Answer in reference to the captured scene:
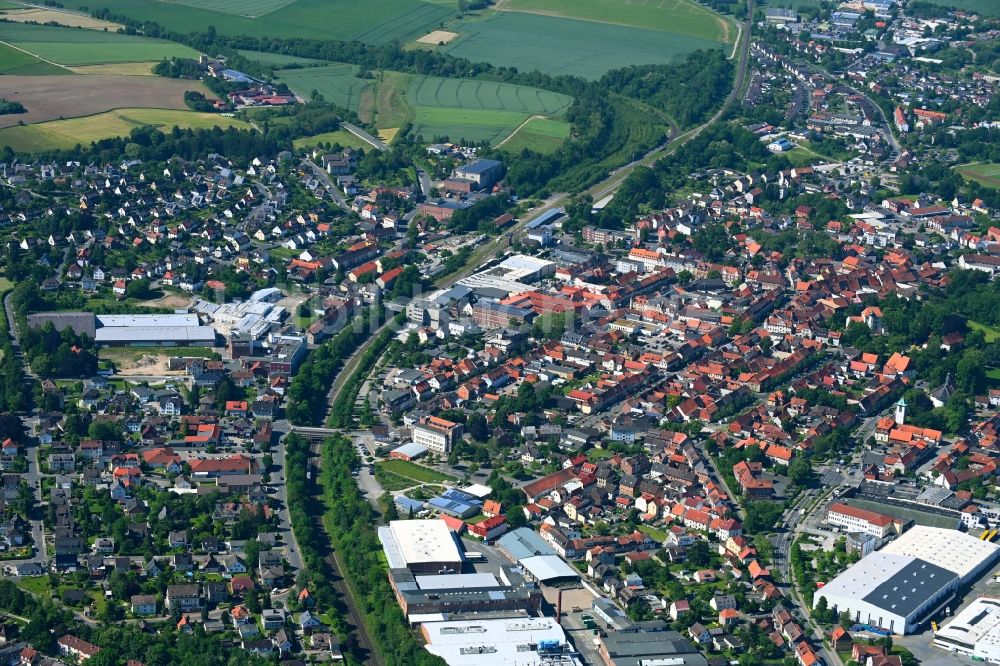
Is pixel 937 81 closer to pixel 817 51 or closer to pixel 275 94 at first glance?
pixel 817 51

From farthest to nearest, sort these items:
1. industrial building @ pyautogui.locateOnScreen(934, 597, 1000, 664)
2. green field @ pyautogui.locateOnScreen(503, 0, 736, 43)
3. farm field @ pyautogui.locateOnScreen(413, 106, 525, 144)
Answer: green field @ pyautogui.locateOnScreen(503, 0, 736, 43), farm field @ pyautogui.locateOnScreen(413, 106, 525, 144), industrial building @ pyautogui.locateOnScreen(934, 597, 1000, 664)

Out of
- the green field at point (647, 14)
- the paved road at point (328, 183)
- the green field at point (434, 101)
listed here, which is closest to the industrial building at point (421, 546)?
the paved road at point (328, 183)

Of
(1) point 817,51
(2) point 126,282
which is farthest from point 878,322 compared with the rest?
(1) point 817,51

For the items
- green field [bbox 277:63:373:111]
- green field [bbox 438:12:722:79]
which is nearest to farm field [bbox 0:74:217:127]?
green field [bbox 277:63:373:111]

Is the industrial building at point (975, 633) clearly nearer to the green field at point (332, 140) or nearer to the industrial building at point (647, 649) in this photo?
the industrial building at point (647, 649)

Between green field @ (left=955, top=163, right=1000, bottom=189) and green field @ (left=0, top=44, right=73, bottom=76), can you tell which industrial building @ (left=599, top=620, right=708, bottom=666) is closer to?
green field @ (left=955, top=163, right=1000, bottom=189)

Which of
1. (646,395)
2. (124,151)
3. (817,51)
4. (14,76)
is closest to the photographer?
(646,395)

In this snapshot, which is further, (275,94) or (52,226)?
(275,94)
